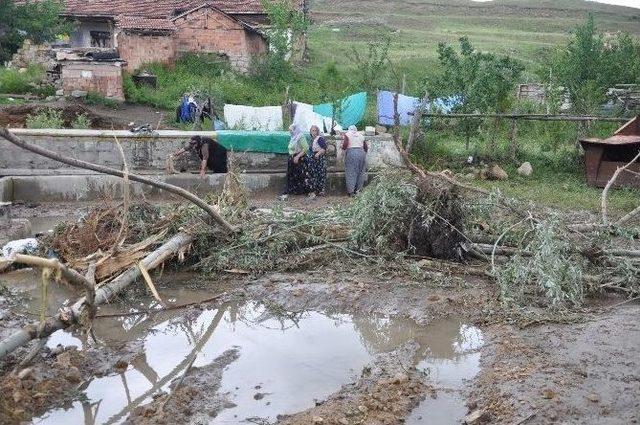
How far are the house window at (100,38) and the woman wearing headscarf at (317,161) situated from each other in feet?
58.8

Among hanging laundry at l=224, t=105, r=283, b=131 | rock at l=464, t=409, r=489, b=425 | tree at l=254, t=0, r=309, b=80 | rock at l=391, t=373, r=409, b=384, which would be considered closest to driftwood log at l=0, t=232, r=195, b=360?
rock at l=391, t=373, r=409, b=384

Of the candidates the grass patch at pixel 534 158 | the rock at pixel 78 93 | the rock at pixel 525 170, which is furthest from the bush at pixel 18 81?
the rock at pixel 525 170

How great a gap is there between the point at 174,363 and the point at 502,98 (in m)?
11.3

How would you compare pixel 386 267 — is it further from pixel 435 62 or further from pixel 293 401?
pixel 435 62

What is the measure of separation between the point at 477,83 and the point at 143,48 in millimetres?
12843

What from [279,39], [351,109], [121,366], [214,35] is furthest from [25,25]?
[121,366]

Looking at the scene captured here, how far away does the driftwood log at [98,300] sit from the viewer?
5.62 m

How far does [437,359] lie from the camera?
687 cm

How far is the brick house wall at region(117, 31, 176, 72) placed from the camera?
79.4 feet

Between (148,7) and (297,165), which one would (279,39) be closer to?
(148,7)

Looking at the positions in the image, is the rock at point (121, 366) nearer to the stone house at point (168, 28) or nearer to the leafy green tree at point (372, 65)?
the leafy green tree at point (372, 65)

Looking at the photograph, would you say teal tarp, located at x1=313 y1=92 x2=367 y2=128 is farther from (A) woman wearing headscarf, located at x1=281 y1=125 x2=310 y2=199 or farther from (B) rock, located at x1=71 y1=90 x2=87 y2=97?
(B) rock, located at x1=71 y1=90 x2=87 y2=97

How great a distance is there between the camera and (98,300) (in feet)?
22.6

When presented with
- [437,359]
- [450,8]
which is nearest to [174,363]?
[437,359]
